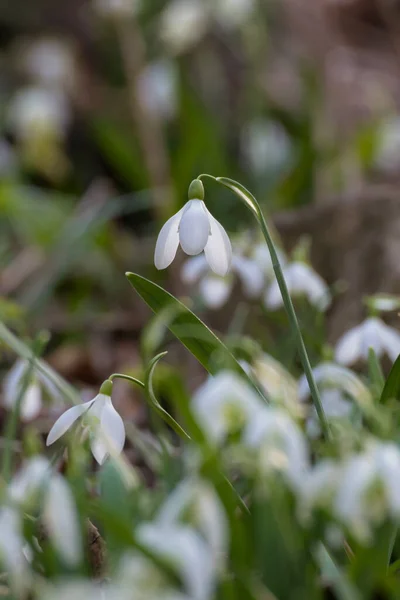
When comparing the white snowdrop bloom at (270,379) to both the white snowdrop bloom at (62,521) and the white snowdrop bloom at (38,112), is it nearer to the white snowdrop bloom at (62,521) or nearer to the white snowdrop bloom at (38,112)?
the white snowdrop bloom at (62,521)

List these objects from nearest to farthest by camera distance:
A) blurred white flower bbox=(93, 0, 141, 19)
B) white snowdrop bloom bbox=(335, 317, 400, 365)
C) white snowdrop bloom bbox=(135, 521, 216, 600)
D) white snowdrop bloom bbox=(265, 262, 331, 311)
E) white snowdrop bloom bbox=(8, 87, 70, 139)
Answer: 1. white snowdrop bloom bbox=(135, 521, 216, 600)
2. white snowdrop bloom bbox=(335, 317, 400, 365)
3. white snowdrop bloom bbox=(265, 262, 331, 311)
4. blurred white flower bbox=(93, 0, 141, 19)
5. white snowdrop bloom bbox=(8, 87, 70, 139)

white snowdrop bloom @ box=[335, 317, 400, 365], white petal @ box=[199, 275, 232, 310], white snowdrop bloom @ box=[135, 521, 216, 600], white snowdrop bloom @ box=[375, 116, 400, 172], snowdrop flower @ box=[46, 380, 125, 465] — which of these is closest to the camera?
white snowdrop bloom @ box=[135, 521, 216, 600]

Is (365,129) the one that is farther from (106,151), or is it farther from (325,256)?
(325,256)

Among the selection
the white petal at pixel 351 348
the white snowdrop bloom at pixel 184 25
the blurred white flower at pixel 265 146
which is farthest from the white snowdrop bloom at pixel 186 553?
the white snowdrop bloom at pixel 184 25

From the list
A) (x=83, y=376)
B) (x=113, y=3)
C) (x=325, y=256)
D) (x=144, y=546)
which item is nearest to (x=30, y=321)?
(x=83, y=376)

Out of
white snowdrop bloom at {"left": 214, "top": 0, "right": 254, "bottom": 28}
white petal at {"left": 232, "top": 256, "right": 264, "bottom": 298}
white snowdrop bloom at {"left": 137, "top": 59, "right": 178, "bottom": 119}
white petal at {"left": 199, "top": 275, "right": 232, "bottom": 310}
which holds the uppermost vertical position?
white petal at {"left": 232, "top": 256, "right": 264, "bottom": 298}

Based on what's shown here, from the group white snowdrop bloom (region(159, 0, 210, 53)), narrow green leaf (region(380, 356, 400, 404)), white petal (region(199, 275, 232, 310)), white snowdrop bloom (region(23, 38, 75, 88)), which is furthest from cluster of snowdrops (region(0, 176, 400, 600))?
white snowdrop bloom (region(23, 38, 75, 88))

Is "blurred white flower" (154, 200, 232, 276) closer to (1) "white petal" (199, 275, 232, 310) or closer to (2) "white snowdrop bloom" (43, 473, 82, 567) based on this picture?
(2) "white snowdrop bloom" (43, 473, 82, 567)

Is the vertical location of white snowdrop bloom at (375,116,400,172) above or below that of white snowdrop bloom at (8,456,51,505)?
below
